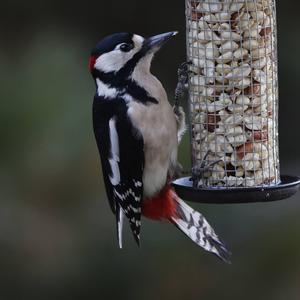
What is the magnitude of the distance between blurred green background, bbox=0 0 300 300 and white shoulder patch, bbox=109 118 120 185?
104cm

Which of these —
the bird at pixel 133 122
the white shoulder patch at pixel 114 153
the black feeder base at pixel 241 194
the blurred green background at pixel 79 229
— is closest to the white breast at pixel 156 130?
the bird at pixel 133 122

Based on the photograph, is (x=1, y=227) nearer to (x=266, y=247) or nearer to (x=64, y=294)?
(x=64, y=294)

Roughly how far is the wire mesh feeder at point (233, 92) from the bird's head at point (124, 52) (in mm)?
166

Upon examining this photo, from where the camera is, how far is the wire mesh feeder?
477 centimetres

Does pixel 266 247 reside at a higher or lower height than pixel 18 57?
lower

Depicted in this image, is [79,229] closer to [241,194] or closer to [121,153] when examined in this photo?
[121,153]

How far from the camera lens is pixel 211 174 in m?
4.88

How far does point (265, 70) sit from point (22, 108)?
6.90 ft

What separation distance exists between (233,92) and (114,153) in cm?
61

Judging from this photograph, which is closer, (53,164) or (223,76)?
(223,76)

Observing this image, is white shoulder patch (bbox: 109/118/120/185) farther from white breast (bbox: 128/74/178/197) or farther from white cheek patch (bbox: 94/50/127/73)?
white cheek patch (bbox: 94/50/127/73)

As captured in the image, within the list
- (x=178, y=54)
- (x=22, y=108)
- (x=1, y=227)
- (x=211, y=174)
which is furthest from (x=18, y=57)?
(x=211, y=174)

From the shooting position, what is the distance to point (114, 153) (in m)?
5.09

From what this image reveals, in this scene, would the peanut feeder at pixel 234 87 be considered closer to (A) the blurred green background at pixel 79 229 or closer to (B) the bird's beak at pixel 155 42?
(B) the bird's beak at pixel 155 42
